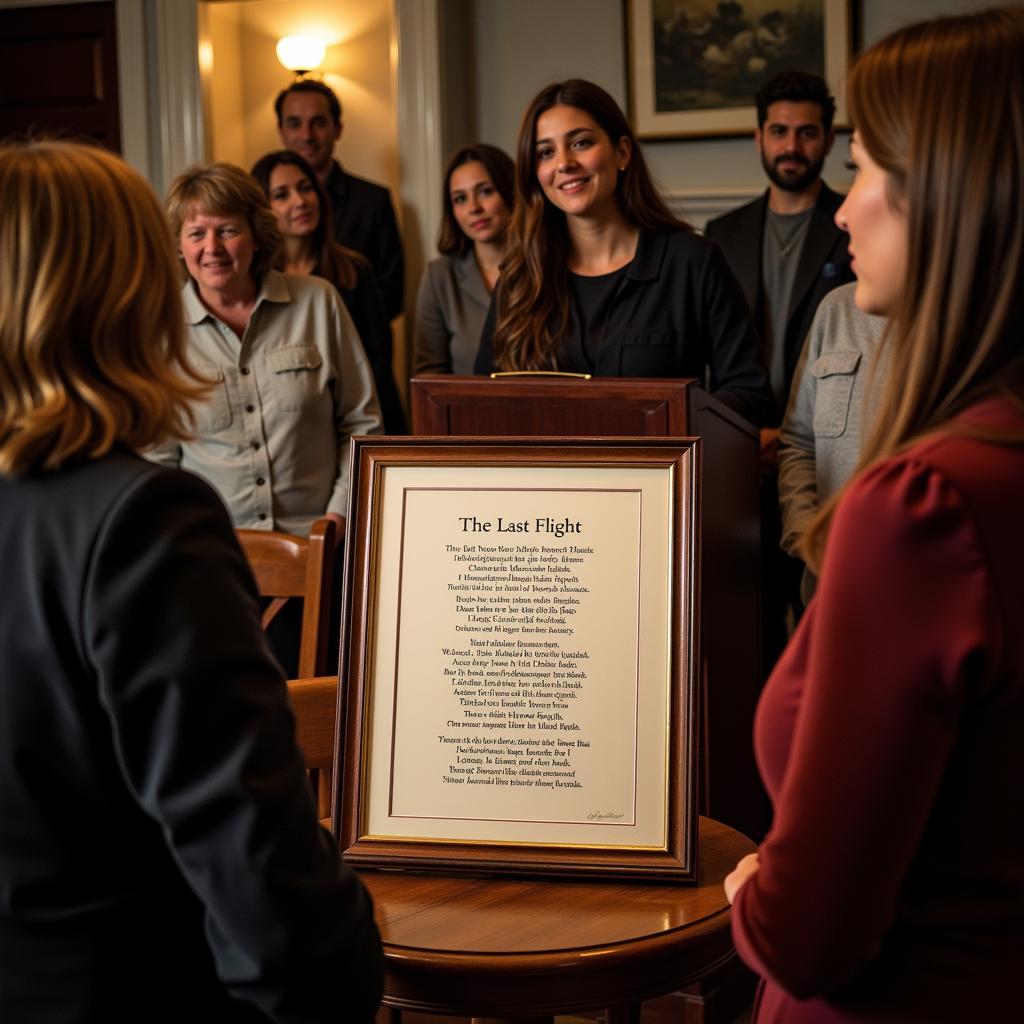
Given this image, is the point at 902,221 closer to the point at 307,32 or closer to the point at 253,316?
the point at 253,316

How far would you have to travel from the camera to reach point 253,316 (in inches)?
126

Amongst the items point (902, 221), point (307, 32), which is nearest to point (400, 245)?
point (307, 32)

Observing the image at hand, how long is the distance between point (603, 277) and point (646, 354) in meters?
0.20

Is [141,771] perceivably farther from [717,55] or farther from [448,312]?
[717,55]

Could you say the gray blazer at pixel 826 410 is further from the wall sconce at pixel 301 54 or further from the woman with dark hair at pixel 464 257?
the wall sconce at pixel 301 54

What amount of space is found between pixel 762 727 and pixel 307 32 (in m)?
6.46

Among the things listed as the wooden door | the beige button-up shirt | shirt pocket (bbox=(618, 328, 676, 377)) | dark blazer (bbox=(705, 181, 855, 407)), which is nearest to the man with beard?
dark blazer (bbox=(705, 181, 855, 407))

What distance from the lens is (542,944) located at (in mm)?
1227

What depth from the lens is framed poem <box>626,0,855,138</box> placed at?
5473mm

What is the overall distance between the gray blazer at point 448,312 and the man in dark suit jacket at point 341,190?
3.50ft

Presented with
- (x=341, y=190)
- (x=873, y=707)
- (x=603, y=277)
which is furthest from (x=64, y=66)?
(x=873, y=707)

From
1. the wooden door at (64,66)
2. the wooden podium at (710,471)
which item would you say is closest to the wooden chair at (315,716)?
the wooden podium at (710,471)

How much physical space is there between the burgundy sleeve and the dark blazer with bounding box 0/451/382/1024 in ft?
A: 1.15

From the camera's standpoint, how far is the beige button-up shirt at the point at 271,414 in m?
3.15
